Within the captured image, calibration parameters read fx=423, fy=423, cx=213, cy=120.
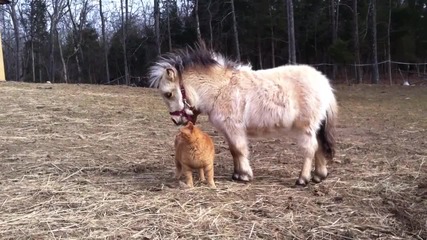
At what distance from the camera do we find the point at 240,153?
182 inches

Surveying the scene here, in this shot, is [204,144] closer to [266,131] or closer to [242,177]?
[242,177]

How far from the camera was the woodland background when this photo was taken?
2702cm

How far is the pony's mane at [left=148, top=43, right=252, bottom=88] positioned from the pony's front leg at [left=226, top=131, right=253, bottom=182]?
Result: 2.82 ft

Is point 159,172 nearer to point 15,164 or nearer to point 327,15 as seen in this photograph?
point 15,164

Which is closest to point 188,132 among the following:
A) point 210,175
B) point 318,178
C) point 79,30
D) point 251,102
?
point 210,175

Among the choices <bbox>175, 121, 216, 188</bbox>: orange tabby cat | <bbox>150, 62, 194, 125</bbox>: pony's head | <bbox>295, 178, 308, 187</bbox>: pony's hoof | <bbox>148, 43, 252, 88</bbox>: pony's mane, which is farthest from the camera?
<bbox>148, 43, 252, 88</bbox>: pony's mane

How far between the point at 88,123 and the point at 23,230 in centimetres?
549

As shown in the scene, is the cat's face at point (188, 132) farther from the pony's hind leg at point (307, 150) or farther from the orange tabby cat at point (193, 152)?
the pony's hind leg at point (307, 150)

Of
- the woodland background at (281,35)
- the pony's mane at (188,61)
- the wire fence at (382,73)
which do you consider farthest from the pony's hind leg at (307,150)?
the wire fence at (382,73)

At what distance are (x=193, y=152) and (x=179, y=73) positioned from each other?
106 centimetres

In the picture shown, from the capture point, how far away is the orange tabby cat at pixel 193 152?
4207 millimetres

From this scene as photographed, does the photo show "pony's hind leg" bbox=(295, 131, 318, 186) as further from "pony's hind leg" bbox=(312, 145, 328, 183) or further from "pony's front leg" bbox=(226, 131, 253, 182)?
"pony's front leg" bbox=(226, 131, 253, 182)

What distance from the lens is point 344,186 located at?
14.4 feet

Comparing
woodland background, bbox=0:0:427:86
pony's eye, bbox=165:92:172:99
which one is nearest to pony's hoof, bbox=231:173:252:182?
pony's eye, bbox=165:92:172:99
